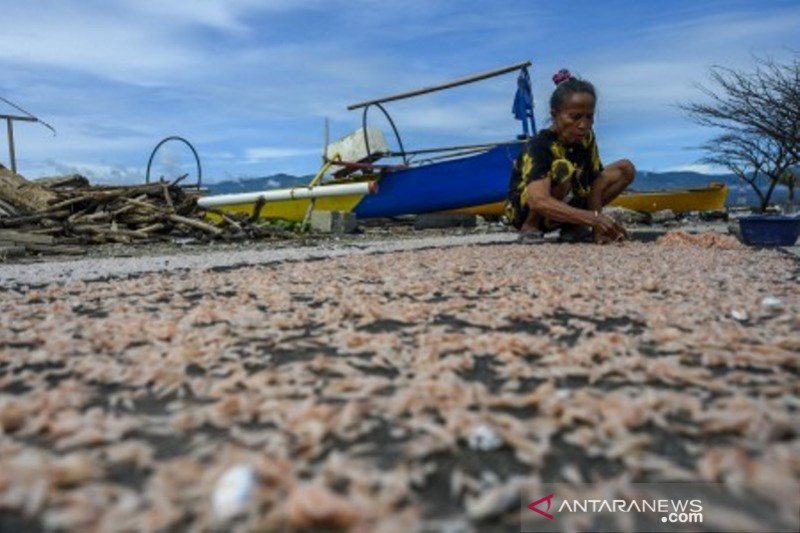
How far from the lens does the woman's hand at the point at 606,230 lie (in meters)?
4.47

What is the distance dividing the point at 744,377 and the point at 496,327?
29.2 inches

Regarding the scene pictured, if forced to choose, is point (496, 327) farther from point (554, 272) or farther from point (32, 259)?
point (32, 259)

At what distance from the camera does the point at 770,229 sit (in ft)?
15.2

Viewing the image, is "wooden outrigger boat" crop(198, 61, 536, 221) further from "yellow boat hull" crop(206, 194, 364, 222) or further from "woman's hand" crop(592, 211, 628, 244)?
"woman's hand" crop(592, 211, 628, 244)

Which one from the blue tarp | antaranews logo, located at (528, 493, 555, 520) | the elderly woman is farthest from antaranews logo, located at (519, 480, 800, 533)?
the blue tarp

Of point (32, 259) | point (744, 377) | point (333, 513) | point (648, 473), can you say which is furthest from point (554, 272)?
point (32, 259)

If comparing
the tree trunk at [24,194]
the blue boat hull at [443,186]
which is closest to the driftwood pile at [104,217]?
the tree trunk at [24,194]

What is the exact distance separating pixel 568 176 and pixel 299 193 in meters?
5.49

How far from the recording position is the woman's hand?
4473mm

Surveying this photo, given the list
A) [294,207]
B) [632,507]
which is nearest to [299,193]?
[294,207]

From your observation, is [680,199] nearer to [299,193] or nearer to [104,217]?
[299,193]

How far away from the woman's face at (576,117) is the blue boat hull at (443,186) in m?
4.05

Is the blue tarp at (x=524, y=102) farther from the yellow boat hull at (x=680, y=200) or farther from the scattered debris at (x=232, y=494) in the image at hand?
the scattered debris at (x=232, y=494)

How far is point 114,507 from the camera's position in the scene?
84 centimetres
